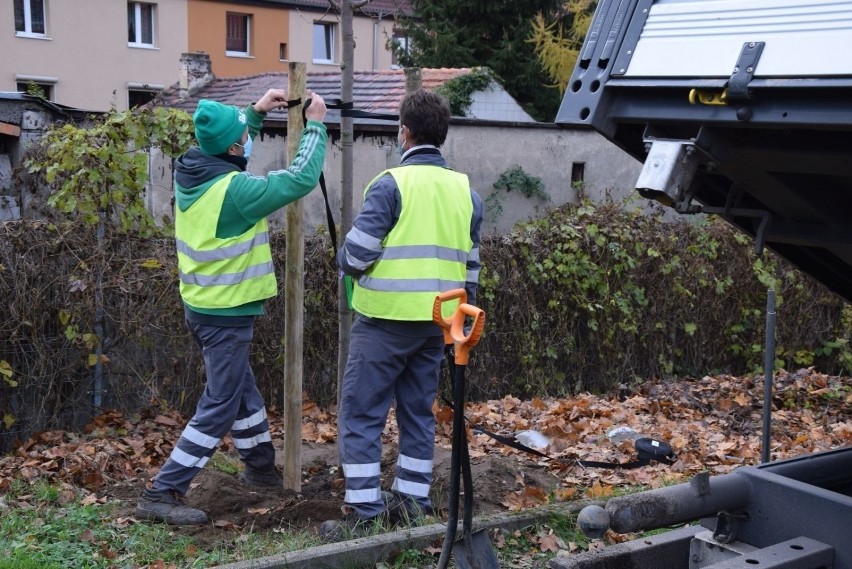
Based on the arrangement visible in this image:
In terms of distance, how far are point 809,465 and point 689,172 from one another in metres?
1.07

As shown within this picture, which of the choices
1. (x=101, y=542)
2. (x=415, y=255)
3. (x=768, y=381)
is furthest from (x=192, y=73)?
(x=768, y=381)

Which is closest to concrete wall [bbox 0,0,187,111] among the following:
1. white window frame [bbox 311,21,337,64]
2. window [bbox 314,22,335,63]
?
white window frame [bbox 311,21,337,64]

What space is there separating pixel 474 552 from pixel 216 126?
101 inches

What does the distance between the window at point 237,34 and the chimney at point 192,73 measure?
1353 centimetres

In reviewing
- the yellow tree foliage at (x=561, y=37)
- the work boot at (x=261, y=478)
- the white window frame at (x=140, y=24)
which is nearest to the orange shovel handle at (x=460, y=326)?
the work boot at (x=261, y=478)

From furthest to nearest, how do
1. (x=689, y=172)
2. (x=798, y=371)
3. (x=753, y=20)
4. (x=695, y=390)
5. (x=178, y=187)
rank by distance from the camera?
(x=798, y=371) < (x=695, y=390) < (x=178, y=187) < (x=689, y=172) < (x=753, y=20)

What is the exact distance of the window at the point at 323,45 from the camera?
133ft

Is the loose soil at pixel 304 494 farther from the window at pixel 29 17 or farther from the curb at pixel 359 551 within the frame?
the window at pixel 29 17

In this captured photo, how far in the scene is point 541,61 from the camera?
25578 mm

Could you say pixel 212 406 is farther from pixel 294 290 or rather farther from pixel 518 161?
pixel 518 161

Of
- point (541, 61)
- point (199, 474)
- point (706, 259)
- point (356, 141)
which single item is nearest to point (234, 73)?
point (541, 61)

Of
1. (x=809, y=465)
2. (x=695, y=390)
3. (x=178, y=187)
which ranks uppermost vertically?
(x=178, y=187)

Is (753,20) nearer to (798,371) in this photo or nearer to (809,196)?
(809,196)

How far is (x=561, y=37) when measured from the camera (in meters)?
26.0
